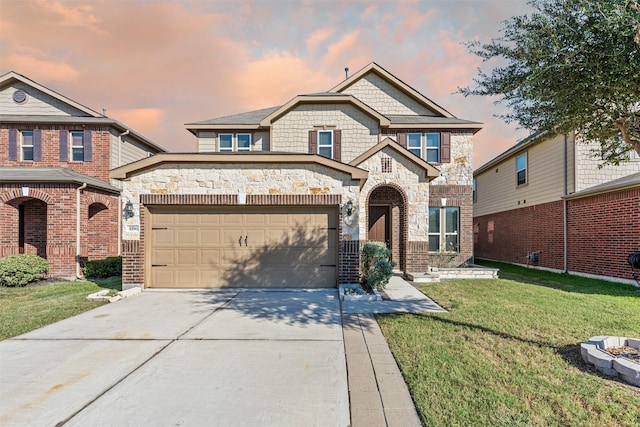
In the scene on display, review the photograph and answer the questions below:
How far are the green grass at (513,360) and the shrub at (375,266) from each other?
4.64ft

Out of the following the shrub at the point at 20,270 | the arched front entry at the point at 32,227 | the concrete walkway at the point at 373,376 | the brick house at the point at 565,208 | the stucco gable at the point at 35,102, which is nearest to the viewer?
the concrete walkway at the point at 373,376

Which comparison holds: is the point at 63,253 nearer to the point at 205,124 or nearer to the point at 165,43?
the point at 205,124

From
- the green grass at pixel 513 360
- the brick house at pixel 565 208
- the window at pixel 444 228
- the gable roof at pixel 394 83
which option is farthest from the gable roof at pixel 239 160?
the gable roof at pixel 394 83

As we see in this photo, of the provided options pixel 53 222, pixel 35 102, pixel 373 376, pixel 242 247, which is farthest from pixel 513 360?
pixel 35 102

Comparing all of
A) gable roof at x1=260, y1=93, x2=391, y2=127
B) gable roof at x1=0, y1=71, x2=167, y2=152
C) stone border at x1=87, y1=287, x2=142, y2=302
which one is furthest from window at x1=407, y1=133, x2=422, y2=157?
gable roof at x1=0, y1=71, x2=167, y2=152

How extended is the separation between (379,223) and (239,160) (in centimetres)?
659

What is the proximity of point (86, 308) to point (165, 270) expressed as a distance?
201 cm

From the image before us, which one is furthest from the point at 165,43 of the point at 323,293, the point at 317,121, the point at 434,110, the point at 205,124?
the point at 434,110

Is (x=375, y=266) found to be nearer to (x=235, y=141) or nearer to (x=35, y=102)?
(x=235, y=141)

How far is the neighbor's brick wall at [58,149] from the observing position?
549 inches

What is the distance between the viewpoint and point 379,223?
12672mm

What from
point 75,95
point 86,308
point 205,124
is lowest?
point 86,308

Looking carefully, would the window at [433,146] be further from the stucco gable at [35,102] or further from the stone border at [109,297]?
the stucco gable at [35,102]

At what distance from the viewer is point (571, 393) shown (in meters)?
3.34
